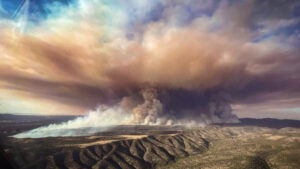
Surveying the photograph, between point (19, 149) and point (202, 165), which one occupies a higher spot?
point (19, 149)

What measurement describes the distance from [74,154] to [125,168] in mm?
62143

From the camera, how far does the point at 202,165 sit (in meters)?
187

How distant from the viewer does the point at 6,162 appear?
25.9 ft

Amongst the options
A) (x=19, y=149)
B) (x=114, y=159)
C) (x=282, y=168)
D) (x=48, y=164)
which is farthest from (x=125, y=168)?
(x=19, y=149)

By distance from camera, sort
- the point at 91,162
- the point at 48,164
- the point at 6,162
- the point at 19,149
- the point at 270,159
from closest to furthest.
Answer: the point at 6,162 < the point at 19,149 < the point at 48,164 < the point at 91,162 < the point at 270,159

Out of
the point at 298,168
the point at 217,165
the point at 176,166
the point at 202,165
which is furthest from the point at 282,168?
the point at 176,166

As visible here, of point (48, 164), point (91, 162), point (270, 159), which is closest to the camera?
point (48, 164)

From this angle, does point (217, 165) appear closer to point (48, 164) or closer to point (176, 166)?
point (176, 166)

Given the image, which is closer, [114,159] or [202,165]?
[202,165]

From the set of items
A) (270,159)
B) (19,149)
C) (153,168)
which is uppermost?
(19,149)

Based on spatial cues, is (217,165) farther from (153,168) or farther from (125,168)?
(125,168)

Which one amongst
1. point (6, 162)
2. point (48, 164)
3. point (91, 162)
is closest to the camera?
Result: point (6, 162)

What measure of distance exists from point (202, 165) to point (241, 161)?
43370 millimetres

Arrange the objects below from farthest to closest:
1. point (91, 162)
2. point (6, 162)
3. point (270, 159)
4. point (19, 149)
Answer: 1. point (270, 159)
2. point (91, 162)
3. point (19, 149)
4. point (6, 162)
